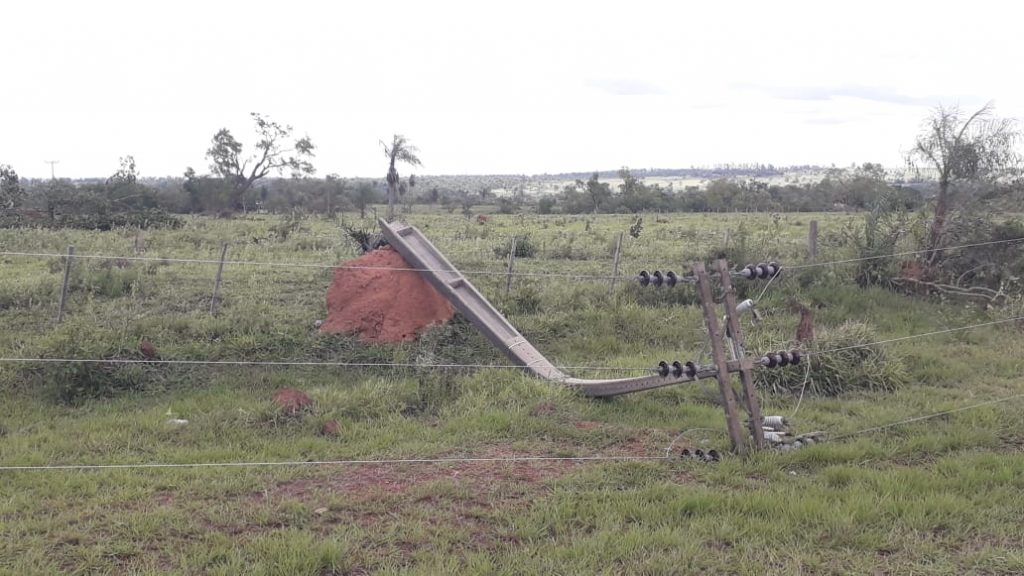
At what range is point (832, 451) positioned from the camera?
637 cm

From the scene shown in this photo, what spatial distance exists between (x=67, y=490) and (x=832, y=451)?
5762 millimetres

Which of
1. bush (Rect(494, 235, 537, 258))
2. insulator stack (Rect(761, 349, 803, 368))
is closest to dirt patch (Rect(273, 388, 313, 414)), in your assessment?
insulator stack (Rect(761, 349, 803, 368))

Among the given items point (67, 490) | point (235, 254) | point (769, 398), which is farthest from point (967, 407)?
point (235, 254)

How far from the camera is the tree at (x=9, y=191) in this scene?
29.6 metres

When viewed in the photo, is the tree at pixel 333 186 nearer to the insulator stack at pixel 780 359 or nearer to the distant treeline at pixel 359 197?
the distant treeline at pixel 359 197

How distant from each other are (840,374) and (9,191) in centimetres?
3333

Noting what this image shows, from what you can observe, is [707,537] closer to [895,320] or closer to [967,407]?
[967,407]

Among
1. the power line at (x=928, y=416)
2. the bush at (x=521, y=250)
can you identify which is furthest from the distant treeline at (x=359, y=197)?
the power line at (x=928, y=416)

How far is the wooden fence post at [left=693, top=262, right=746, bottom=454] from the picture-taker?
6.00 meters

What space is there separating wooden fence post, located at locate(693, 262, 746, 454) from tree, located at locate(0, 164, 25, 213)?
29.8 m

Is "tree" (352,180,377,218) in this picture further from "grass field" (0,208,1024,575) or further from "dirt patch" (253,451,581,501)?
"dirt patch" (253,451,581,501)

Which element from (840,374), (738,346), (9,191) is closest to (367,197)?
(9,191)

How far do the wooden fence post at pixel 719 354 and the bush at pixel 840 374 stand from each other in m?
2.59

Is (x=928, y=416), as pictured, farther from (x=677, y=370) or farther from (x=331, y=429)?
(x=331, y=429)
